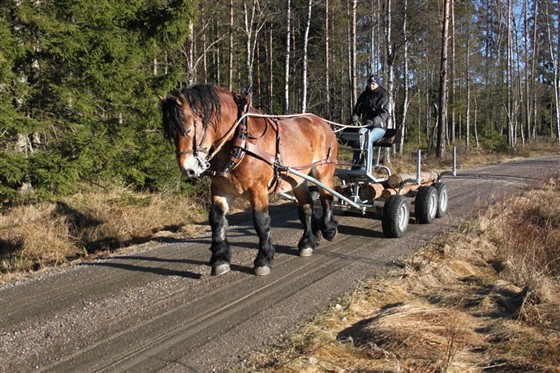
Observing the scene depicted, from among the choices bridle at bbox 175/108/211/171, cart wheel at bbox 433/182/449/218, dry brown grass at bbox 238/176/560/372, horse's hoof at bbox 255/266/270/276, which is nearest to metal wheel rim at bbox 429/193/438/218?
cart wheel at bbox 433/182/449/218

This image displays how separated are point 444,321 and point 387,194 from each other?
382 cm

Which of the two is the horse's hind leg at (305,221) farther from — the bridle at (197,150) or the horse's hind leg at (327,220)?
the bridle at (197,150)

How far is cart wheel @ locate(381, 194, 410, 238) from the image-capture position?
6.99 metres

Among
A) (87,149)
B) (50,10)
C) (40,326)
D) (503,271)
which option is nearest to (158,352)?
(40,326)

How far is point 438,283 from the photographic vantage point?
16.9 feet

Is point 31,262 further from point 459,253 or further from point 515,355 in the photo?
point 515,355

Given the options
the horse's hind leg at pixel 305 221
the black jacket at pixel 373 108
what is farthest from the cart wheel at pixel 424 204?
the horse's hind leg at pixel 305 221

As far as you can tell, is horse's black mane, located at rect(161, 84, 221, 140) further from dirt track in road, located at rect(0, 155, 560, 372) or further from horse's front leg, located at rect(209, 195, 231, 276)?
dirt track in road, located at rect(0, 155, 560, 372)

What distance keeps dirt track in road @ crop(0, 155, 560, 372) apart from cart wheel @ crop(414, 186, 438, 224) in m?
0.91

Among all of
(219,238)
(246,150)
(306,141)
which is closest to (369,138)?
(306,141)

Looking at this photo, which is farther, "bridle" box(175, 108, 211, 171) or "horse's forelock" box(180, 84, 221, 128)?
"horse's forelock" box(180, 84, 221, 128)

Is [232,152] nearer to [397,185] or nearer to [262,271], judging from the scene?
[262,271]

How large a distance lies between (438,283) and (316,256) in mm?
1729

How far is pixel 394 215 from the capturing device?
22.9 feet
